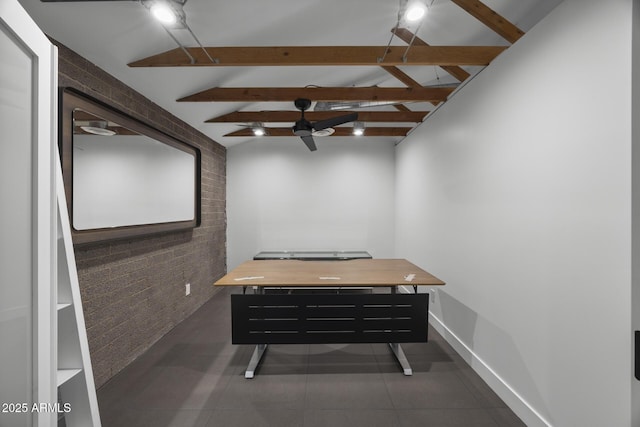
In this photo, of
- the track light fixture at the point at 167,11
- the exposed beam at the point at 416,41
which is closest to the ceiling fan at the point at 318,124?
the exposed beam at the point at 416,41

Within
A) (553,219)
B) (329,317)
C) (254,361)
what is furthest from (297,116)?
(553,219)

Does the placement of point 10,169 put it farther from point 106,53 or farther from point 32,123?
point 106,53

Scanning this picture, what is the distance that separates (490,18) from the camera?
207 centimetres

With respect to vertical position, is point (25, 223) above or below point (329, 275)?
above

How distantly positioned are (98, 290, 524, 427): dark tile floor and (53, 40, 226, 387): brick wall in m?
0.25

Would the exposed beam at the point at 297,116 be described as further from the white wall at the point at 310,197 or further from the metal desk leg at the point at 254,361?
the metal desk leg at the point at 254,361

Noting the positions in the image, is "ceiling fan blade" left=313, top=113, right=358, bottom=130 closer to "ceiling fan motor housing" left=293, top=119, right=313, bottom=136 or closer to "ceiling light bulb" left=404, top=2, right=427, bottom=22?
"ceiling fan motor housing" left=293, top=119, right=313, bottom=136

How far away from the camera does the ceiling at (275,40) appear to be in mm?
1960

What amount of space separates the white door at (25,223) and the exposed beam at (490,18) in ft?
8.11

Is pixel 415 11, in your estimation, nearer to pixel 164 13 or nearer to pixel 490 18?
pixel 490 18

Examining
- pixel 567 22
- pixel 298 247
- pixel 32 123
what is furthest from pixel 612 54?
pixel 298 247

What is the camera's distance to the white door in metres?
0.99

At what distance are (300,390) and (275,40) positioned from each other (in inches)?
116

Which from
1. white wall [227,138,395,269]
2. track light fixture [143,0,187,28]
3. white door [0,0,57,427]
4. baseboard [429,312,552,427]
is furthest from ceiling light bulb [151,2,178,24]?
white wall [227,138,395,269]
